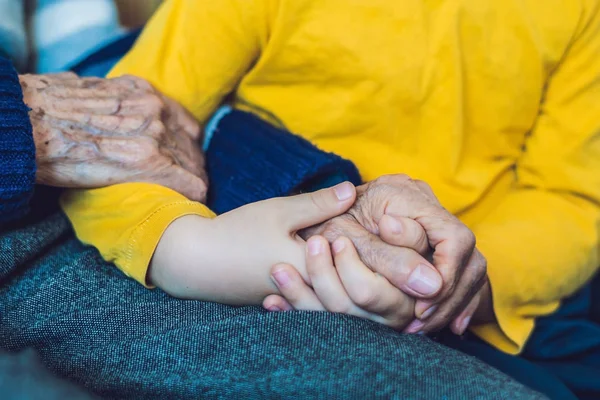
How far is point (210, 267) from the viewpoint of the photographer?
56 cm

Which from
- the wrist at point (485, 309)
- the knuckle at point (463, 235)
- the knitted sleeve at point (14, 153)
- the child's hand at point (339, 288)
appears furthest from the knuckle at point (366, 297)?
the knitted sleeve at point (14, 153)

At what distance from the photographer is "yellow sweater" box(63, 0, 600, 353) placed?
721 millimetres

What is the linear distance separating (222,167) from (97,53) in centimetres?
33

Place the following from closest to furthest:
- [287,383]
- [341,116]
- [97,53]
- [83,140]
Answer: [287,383] → [83,140] → [341,116] → [97,53]

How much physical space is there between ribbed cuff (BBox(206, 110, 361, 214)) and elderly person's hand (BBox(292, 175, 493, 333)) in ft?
0.18

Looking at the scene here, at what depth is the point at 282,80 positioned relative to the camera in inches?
31.0

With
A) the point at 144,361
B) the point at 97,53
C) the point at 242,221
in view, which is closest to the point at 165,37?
the point at 97,53

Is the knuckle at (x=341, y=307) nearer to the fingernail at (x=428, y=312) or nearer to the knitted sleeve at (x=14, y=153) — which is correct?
the fingernail at (x=428, y=312)

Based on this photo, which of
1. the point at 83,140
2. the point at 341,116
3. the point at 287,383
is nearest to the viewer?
the point at 287,383

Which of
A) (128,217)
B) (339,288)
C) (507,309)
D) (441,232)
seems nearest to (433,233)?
(441,232)

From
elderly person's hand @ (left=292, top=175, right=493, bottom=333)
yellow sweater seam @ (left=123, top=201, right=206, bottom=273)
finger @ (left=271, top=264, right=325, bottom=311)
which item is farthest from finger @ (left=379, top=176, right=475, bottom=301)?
yellow sweater seam @ (left=123, top=201, right=206, bottom=273)

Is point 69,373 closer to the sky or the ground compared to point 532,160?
closer to the ground

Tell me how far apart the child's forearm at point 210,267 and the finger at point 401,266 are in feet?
0.32

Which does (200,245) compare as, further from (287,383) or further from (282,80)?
(282,80)
